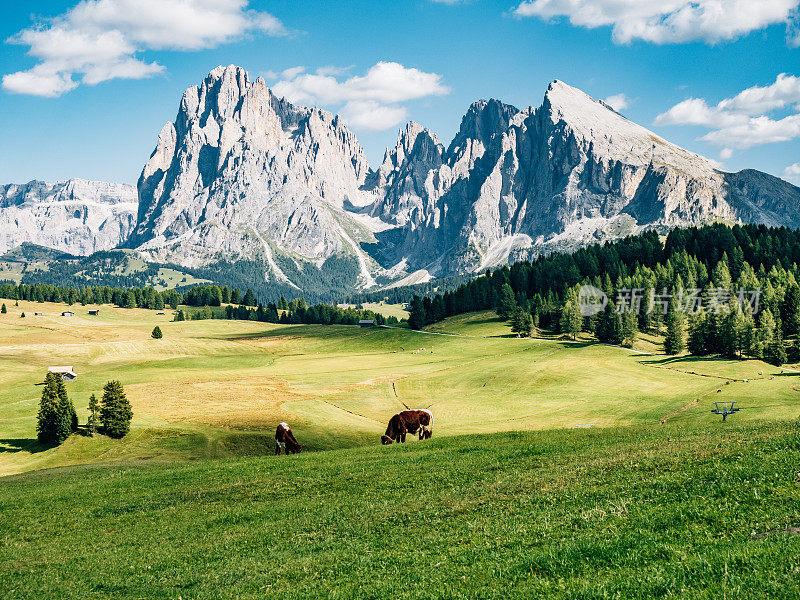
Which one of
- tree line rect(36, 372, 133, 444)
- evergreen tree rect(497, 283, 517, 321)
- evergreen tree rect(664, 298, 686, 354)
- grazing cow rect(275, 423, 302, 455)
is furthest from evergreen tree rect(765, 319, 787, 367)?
tree line rect(36, 372, 133, 444)

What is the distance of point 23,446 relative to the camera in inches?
2272

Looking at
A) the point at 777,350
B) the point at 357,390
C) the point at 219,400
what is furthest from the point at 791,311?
the point at 219,400

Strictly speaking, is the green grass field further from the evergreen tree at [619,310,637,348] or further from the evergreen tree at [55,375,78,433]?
the evergreen tree at [619,310,637,348]

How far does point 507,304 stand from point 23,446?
14810cm

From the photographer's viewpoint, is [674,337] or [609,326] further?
[609,326]

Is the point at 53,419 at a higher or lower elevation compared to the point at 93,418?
higher

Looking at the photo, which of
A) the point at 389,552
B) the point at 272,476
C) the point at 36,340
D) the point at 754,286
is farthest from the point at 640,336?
the point at 36,340

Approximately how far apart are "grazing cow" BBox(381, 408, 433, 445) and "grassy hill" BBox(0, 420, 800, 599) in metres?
15.5

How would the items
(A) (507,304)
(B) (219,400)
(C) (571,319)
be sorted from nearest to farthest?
(B) (219,400) < (C) (571,319) < (A) (507,304)

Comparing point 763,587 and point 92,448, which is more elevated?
point 763,587

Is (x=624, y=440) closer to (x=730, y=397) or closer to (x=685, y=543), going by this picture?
(x=685, y=543)

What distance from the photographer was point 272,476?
30.8 metres

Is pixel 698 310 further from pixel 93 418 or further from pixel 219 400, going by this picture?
pixel 93 418

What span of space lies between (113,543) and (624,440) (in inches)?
1014
